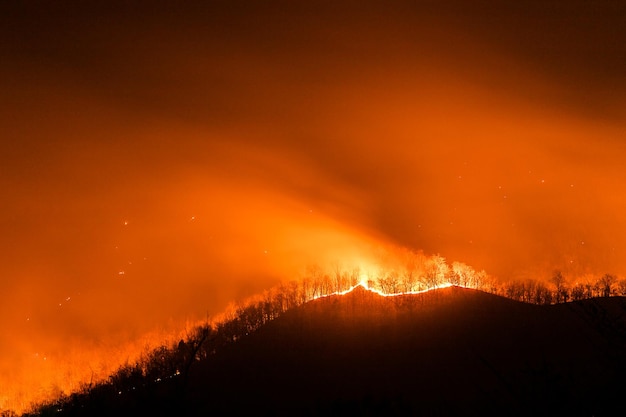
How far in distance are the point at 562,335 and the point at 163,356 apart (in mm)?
29651

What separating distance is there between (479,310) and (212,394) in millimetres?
21409

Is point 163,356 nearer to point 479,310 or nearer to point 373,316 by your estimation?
point 373,316

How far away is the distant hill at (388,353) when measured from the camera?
41.6 metres

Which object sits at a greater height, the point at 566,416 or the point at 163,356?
the point at 163,356

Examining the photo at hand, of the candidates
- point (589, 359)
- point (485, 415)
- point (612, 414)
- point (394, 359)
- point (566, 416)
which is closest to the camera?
point (612, 414)

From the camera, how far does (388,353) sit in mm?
46000

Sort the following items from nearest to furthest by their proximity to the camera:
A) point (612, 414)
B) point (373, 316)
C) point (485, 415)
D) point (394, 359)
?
point (612, 414) → point (485, 415) → point (394, 359) → point (373, 316)

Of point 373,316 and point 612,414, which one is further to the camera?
point 373,316

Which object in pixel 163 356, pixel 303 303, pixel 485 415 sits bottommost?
pixel 485 415

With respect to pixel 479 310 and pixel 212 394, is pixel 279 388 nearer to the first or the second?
pixel 212 394

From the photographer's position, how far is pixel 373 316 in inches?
1913

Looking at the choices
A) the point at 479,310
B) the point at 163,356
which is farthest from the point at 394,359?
the point at 163,356

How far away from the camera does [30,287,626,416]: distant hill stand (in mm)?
41594

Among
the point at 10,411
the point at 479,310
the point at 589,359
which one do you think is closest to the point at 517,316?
the point at 479,310
